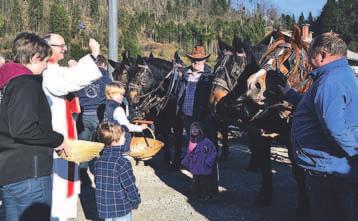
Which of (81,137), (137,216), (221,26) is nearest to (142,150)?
(137,216)

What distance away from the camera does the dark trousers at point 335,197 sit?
2.94 metres

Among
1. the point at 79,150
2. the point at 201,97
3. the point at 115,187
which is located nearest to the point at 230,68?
the point at 201,97

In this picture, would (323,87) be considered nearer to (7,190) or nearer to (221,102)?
(7,190)

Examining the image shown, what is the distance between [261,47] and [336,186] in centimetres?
396

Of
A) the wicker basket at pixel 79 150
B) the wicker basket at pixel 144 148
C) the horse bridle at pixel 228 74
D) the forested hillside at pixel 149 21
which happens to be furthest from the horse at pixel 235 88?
the forested hillside at pixel 149 21

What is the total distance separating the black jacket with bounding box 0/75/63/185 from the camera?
2.84 metres

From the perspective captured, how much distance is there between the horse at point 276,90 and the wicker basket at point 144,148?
40.8 inches

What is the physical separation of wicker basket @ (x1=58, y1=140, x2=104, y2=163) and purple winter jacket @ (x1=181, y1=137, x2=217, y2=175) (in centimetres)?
270

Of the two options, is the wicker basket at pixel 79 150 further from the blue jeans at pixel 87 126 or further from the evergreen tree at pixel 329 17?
the evergreen tree at pixel 329 17

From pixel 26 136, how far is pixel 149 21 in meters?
35.1

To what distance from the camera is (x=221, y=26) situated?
1494 inches

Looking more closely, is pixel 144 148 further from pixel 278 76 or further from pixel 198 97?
pixel 278 76

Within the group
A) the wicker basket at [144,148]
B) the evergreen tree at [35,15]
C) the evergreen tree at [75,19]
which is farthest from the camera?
the evergreen tree at [35,15]

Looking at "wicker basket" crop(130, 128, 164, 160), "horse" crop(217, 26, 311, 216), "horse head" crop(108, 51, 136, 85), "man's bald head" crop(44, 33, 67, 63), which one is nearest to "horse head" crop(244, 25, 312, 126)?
"horse" crop(217, 26, 311, 216)
